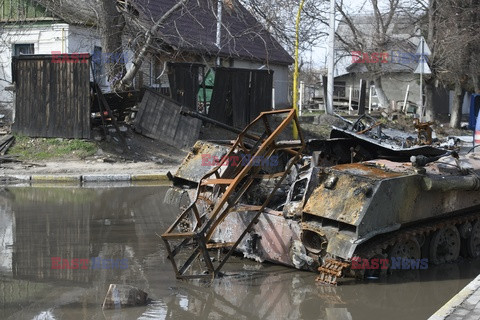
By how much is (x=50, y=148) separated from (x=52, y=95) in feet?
4.76

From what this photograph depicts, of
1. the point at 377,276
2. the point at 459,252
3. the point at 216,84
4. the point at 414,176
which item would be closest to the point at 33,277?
the point at 377,276

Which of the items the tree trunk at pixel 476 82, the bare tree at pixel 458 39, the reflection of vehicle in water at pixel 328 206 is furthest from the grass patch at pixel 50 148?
the tree trunk at pixel 476 82

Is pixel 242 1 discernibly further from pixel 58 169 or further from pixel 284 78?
pixel 284 78

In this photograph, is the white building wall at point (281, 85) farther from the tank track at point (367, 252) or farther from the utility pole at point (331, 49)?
the tank track at point (367, 252)

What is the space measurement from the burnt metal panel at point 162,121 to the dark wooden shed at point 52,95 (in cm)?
175

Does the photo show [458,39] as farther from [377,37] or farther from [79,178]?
[79,178]

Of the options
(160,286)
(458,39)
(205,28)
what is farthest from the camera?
(458,39)

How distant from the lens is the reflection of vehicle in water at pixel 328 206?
7973 mm

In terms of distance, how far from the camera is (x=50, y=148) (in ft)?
59.5

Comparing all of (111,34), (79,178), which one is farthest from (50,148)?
(111,34)

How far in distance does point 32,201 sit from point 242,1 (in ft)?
28.5

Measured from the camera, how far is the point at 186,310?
23.8 feet

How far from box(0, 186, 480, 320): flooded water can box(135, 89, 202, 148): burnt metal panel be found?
329 inches

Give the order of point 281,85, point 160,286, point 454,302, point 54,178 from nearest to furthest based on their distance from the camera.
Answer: point 454,302 → point 160,286 → point 54,178 → point 281,85
